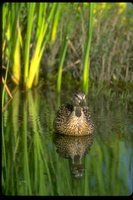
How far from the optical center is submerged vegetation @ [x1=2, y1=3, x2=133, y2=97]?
837 cm

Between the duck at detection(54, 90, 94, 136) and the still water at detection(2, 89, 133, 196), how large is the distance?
0.27 feet

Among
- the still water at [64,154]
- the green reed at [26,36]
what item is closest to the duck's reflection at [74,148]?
the still water at [64,154]

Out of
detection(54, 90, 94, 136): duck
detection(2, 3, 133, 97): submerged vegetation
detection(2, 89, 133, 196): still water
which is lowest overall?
detection(2, 89, 133, 196): still water

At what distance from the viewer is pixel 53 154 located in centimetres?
530

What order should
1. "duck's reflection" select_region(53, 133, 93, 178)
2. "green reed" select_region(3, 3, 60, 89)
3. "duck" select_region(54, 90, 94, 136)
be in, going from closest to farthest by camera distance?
"duck's reflection" select_region(53, 133, 93, 178) → "duck" select_region(54, 90, 94, 136) → "green reed" select_region(3, 3, 60, 89)

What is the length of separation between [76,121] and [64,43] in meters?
2.46

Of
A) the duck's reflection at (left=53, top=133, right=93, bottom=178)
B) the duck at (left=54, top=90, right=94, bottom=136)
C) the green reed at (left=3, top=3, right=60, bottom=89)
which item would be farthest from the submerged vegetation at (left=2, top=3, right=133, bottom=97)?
the duck's reflection at (left=53, top=133, right=93, bottom=178)

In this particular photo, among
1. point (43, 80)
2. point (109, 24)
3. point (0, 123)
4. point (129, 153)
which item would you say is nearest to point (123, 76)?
point (109, 24)

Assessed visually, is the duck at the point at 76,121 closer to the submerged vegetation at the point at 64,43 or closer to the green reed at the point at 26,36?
the submerged vegetation at the point at 64,43

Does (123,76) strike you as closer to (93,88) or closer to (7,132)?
(93,88)

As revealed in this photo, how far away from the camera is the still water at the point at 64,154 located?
4414 mm

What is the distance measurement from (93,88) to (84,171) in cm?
365

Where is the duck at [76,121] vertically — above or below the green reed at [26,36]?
below

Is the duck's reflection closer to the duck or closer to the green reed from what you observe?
the duck
